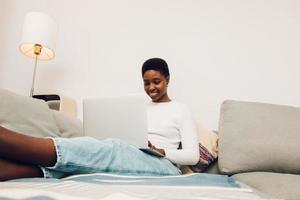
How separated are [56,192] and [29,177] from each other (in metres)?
0.28

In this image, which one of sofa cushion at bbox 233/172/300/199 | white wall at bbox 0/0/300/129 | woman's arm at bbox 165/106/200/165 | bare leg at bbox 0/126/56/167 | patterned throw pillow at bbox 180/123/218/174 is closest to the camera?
bare leg at bbox 0/126/56/167

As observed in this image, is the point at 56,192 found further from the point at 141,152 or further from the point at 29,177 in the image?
the point at 141,152

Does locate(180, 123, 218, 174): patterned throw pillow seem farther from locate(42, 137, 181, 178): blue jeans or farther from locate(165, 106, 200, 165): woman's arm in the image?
locate(42, 137, 181, 178): blue jeans

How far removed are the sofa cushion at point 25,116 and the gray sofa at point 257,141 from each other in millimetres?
706

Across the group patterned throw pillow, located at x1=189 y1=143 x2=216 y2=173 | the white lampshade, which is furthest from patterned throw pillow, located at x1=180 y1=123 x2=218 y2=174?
the white lampshade

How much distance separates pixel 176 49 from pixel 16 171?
1.24 metres

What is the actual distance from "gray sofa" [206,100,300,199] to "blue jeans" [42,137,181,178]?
1.13 feet

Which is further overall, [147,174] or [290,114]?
[290,114]

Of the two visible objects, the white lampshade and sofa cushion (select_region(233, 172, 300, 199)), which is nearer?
sofa cushion (select_region(233, 172, 300, 199))

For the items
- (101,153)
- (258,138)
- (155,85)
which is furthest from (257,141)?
(101,153)

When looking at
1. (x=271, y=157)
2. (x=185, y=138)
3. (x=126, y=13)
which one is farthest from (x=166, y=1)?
(x=271, y=157)

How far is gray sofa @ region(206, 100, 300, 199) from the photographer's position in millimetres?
1266

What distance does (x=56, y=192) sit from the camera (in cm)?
58

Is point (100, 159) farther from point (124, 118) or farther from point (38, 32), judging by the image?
point (38, 32)
